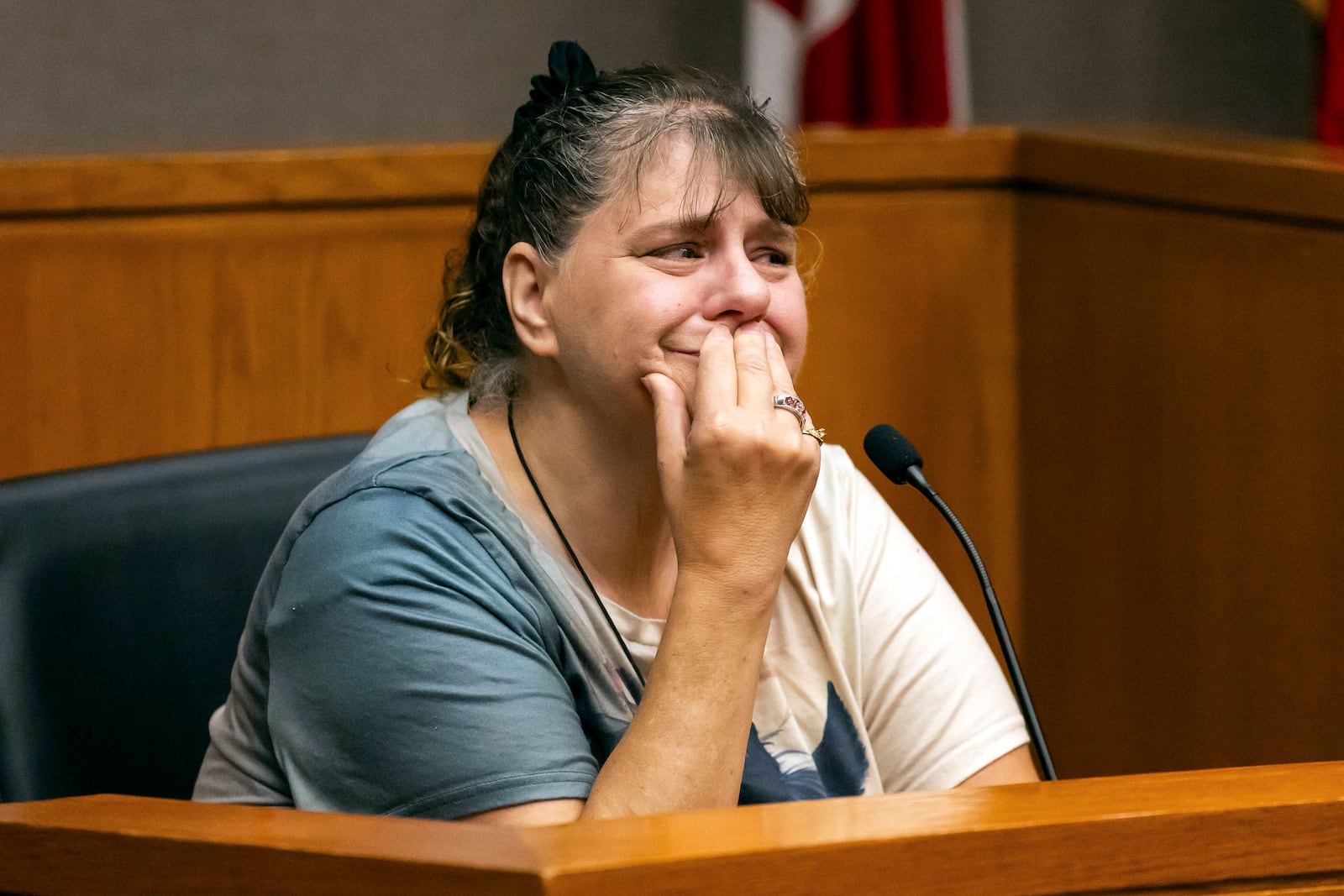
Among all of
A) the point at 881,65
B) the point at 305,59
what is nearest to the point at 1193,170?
the point at 881,65

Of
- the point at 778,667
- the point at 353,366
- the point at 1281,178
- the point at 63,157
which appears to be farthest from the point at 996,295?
the point at 63,157

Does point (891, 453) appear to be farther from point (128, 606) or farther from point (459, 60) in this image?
point (459, 60)

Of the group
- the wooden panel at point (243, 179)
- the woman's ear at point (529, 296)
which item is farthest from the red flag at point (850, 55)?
the woman's ear at point (529, 296)

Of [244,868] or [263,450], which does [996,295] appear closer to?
[263,450]

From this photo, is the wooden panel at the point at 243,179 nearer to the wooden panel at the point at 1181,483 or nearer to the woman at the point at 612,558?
the woman at the point at 612,558

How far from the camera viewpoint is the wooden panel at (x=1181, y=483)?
64.9 inches

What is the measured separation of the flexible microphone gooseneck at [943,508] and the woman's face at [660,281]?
4.8 inches

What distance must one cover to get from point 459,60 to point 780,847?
2.31 metres

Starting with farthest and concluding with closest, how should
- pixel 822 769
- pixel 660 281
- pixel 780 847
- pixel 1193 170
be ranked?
pixel 1193 170, pixel 822 769, pixel 660 281, pixel 780 847

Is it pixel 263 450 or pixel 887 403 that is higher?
pixel 263 450

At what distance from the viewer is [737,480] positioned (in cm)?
110

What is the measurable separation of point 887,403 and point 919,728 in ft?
2.98

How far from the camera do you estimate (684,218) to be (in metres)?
1.20

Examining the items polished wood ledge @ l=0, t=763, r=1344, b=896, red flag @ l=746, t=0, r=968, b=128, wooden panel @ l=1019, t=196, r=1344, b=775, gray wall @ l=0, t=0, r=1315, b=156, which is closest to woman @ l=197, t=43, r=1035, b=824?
polished wood ledge @ l=0, t=763, r=1344, b=896
